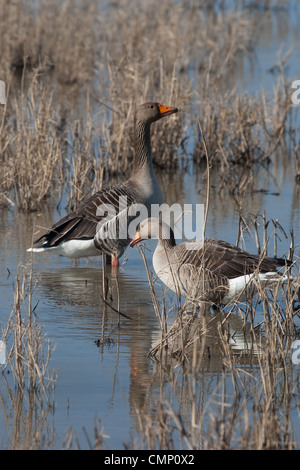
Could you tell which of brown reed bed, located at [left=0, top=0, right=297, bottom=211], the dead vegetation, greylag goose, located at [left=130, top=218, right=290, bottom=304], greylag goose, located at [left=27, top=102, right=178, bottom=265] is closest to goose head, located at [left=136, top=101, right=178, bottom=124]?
greylag goose, located at [left=27, top=102, right=178, bottom=265]

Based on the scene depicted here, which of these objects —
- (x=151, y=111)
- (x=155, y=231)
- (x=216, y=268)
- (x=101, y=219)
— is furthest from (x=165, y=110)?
(x=216, y=268)

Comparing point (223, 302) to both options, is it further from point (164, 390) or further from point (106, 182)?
point (106, 182)

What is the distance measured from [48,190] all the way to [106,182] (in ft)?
3.32

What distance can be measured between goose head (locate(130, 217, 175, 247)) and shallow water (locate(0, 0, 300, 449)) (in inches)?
19.1

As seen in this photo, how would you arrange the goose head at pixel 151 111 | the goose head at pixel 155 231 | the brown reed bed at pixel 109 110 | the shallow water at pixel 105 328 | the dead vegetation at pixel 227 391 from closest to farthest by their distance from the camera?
the dead vegetation at pixel 227 391 < the shallow water at pixel 105 328 < the goose head at pixel 155 231 < the goose head at pixel 151 111 < the brown reed bed at pixel 109 110

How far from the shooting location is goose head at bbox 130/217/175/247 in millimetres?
6910

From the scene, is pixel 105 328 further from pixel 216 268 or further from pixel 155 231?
pixel 155 231

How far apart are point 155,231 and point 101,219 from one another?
1324 mm

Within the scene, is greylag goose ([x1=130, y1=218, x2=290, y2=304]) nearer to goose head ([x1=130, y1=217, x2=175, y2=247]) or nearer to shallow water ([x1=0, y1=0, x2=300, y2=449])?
goose head ([x1=130, y1=217, x2=175, y2=247])

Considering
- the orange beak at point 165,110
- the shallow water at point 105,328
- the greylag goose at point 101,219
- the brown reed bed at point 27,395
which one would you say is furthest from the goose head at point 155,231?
the orange beak at point 165,110

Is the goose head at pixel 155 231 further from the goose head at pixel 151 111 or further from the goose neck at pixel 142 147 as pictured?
the goose head at pixel 151 111

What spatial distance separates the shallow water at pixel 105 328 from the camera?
4688 millimetres

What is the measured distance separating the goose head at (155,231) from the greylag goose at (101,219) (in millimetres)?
1078
